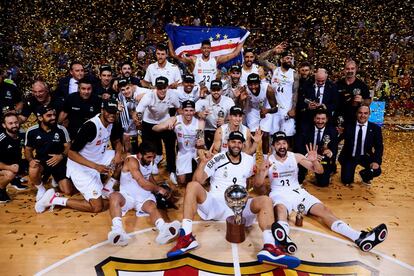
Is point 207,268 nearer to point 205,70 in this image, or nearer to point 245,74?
point 245,74

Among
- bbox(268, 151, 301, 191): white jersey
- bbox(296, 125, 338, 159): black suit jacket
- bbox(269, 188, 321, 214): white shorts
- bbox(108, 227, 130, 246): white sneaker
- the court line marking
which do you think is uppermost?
bbox(296, 125, 338, 159): black suit jacket

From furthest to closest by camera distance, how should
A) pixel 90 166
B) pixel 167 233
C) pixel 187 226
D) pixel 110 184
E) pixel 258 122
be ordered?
pixel 258 122 < pixel 110 184 < pixel 90 166 < pixel 167 233 < pixel 187 226

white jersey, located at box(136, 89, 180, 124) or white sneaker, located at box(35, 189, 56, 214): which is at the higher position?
white jersey, located at box(136, 89, 180, 124)

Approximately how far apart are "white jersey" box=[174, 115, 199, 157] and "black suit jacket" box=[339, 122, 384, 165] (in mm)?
2347

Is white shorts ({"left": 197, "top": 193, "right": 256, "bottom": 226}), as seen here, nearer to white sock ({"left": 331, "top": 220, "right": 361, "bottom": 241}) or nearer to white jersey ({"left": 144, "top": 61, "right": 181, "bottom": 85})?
white sock ({"left": 331, "top": 220, "right": 361, "bottom": 241})

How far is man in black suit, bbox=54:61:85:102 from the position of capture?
20.6 ft

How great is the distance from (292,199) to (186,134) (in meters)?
1.86

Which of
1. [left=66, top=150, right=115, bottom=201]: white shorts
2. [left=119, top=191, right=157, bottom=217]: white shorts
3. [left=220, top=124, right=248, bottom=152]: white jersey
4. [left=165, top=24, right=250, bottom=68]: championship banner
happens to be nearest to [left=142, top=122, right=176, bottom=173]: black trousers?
[left=220, top=124, right=248, bottom=152]: white jersey

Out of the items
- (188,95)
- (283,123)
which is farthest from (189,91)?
(283,123)

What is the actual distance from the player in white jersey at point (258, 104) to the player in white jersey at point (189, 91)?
64 centimetres

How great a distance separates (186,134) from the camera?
5898 millimetres

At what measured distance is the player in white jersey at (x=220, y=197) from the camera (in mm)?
4207

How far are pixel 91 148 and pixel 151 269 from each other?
201 centimetres

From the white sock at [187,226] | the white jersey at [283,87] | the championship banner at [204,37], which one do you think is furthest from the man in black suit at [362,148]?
the championship banner at [204,37]
